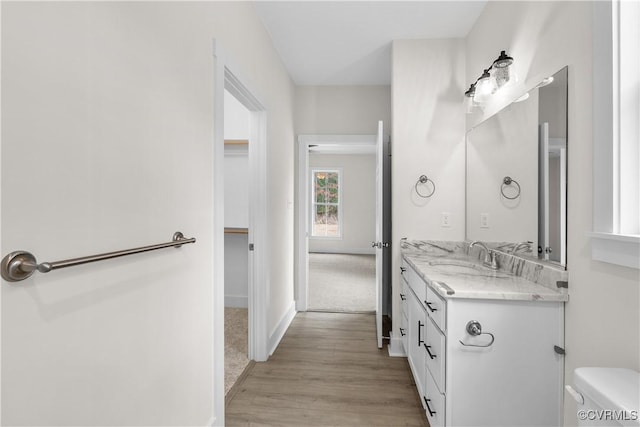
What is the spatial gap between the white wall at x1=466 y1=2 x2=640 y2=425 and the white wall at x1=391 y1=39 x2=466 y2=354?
96cm

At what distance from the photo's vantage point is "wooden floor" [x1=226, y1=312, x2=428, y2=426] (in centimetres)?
191

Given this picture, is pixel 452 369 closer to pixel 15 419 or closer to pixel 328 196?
pixel 15 419

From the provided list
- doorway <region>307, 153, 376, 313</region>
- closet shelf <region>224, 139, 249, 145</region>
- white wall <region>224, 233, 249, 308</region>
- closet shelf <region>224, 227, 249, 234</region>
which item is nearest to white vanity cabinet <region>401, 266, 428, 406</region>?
closet shelf <region>224, 227, 249, 234</region>

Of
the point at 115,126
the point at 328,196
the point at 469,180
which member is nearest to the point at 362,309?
the point at 469,180

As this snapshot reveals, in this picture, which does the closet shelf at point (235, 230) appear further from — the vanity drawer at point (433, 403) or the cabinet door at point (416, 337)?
the vanity drawer at point (433, 403)

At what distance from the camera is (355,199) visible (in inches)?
331

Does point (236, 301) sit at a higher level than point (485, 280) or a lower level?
lower

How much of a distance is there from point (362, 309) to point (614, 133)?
314 centimetres

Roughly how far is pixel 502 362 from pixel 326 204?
7.26m

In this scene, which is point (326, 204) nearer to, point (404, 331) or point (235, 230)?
point (235, 230)

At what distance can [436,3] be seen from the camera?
225 cm

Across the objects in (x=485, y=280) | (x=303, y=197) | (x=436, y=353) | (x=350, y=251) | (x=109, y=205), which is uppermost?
(x=303, y=197)

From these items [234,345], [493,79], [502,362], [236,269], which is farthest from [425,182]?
[236,269]

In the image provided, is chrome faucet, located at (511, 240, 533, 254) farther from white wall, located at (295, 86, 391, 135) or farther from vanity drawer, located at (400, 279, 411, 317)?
white wall, located at (295, 86, 391, 135)
